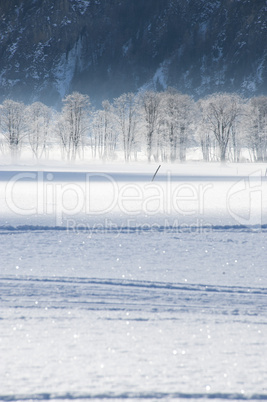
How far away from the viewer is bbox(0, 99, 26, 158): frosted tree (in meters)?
69.3

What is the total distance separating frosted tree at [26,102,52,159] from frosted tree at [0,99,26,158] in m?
1.20

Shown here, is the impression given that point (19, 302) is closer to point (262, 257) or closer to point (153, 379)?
point (153, 379)

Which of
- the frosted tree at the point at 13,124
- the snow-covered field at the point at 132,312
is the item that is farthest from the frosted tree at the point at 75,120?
the snow-covered field at the point at 132,312

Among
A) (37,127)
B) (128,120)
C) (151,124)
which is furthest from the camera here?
(37,127)

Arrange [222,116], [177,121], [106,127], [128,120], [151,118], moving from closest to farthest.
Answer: [177,121]
[222,116]
[151,118]
[128,120]
[106,127]

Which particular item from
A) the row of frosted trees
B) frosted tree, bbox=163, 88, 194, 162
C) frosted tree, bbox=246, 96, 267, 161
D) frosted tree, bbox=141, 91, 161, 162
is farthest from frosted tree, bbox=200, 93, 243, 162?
frosted tree, bbox=141, 91, 161, 162

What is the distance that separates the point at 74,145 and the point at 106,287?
65084mm

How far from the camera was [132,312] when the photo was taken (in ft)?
15.5

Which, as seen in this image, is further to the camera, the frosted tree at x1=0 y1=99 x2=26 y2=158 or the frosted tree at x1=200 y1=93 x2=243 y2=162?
the frosted tree at x1=0 y1=99 x2=26 y2=158

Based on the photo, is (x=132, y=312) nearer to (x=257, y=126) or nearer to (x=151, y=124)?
(x=151, y=124)

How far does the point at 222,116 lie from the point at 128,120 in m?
15.1

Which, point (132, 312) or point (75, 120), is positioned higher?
point (75, 120)

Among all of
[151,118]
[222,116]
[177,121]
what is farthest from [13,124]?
[222,116]

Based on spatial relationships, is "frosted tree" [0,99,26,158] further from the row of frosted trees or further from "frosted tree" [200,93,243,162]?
"frosted tree" [200,93,243,162]
